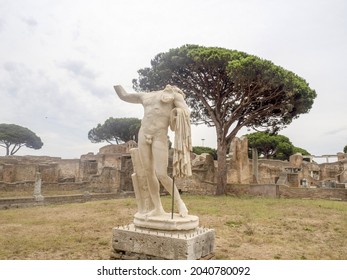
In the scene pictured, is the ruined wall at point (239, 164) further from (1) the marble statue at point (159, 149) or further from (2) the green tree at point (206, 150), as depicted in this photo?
(1) the marble statue at point (159, 149)

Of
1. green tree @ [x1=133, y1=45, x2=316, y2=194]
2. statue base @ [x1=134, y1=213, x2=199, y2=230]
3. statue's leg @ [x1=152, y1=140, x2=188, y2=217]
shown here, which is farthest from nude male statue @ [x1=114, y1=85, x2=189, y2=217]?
green tree @ [x1=133, y1=45, x2=316, y2=194]

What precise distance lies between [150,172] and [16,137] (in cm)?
3908

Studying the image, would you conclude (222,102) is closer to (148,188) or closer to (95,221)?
(95,221)

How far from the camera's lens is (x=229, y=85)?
701 inches

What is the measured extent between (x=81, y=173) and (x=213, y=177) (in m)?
13.2

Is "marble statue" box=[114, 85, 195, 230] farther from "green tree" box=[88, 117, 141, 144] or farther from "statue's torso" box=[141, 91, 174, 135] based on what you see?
"green tree" box=[88, 117, 141, 144]

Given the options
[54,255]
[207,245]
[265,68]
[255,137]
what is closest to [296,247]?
[207,245]

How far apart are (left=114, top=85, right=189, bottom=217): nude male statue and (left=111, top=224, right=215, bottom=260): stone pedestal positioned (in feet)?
1.30

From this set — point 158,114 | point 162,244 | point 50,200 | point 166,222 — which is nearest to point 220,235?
point 166,222

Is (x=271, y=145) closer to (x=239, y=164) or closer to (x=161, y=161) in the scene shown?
(x=239, y=164)

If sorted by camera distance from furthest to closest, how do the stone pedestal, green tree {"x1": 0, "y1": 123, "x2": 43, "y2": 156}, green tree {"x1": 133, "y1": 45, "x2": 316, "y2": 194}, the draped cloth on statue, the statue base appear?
green tree {"x1": 0, "y1": 123, "x2": 43, "y2": 156} < green tree {"x1": 133, "y1": 45, "x2": 316, "y2": 194} < the draped cloth on statue < the statue base < the stone pedestal

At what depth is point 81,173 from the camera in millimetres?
28266

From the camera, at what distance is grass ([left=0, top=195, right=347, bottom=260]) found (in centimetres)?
513

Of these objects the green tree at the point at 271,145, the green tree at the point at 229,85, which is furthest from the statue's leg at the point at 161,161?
the green tree at the point at 271,145
